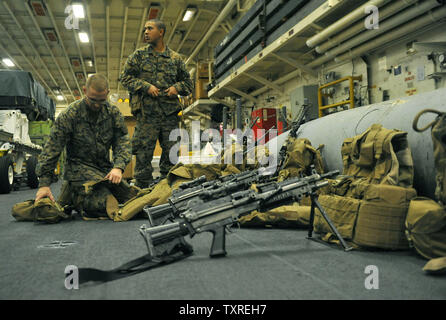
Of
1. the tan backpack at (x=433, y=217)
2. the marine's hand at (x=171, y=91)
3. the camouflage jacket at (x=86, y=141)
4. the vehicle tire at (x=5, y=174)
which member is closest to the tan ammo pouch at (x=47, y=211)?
the camouflage jacket at (x=86, y=141)

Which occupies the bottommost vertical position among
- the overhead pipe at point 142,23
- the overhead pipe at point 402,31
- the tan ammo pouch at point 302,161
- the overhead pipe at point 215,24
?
the tan ammo pouch at point 302,161

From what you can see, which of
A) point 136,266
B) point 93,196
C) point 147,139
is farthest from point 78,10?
point 136,266

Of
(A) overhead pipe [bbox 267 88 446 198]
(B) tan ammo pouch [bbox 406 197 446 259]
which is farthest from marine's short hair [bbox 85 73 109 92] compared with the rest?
(B) tan ammo pouch [bbox 406 197 446 259]

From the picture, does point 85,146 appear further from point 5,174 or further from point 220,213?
point 5,174

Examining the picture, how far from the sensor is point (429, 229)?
5.30ft

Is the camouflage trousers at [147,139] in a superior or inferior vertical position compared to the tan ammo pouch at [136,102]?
inferior

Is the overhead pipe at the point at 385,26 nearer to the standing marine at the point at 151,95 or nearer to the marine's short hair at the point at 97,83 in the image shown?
the standing marine at the point at 151,95

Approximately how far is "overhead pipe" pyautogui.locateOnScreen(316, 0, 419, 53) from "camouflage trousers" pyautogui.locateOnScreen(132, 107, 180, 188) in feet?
7.58

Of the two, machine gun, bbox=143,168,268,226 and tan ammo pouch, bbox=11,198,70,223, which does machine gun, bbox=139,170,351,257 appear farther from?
tan ammo pouch, bbox=11,198,70,223

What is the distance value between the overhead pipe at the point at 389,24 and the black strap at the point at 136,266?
9.93 feet

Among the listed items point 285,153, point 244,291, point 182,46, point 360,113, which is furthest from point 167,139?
point 182,46

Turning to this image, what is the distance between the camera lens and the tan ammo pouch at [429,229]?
160cm

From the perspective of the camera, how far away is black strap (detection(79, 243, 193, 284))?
141cm

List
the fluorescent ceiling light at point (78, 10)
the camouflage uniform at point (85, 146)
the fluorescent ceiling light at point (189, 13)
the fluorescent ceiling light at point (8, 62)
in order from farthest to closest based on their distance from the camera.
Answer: the fluorescent ceiling light at point (8, 62)
the fluorescent ceiling light at point (189, 13)
the fluorescent ceiling light at point (78, 10)
the camouflage uniform at point (85, 146)
